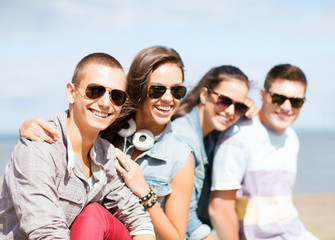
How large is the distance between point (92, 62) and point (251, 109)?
2.19 meters

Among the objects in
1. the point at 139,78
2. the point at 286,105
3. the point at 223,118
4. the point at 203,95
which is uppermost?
the point at 139,78

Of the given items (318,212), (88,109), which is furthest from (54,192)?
(318,212)

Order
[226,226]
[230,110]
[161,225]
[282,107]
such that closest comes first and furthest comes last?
[161,225] → [230,110] → [226,226] → [282,107]

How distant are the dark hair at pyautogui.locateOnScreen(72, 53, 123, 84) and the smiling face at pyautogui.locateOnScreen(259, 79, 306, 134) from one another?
2.17m

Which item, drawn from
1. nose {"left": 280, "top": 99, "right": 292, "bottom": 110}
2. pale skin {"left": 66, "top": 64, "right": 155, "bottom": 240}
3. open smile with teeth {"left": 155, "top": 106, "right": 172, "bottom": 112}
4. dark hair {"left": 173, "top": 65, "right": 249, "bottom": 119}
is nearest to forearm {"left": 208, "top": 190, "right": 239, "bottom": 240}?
dark hair {"left": 173, "top": 65, "right": 249, "bottom": 119}

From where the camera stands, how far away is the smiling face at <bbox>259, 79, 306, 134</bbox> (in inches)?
190

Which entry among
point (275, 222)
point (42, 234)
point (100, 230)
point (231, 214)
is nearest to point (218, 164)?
point (231, 214)

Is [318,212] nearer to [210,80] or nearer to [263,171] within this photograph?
[263,171]

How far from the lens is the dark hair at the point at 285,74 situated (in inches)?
192

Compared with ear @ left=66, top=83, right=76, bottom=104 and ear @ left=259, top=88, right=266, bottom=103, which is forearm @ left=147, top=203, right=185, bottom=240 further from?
ear @ left=259, top=88, right=266, bottom=103

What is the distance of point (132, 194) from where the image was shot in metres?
3.52

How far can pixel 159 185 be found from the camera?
12.8 feet

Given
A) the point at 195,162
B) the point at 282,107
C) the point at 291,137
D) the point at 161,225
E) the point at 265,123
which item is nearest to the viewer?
the point at 161,225

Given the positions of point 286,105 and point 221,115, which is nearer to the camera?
point 221,115
